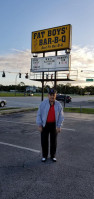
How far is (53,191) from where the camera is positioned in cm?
305

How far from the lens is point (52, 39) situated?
17297 mm

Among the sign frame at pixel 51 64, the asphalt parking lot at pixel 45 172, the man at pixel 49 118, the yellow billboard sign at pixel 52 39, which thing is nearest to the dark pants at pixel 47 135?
the man at pixel 49 118

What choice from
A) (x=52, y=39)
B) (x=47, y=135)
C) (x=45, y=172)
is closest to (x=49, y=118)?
(x=47, y=135)

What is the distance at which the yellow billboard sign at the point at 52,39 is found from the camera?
16487 mm

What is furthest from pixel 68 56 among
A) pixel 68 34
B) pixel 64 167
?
pixel 64 167

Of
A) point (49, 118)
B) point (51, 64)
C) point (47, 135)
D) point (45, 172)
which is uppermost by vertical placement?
point (51, 64)

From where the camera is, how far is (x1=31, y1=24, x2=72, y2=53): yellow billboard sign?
54.1ft

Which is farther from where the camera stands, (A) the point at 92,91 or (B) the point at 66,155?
(A) the point at 92,91

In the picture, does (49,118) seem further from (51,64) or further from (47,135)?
(51,64)

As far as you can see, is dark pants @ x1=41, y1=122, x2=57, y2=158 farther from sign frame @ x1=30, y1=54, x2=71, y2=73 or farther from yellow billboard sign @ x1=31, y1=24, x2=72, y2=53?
yellow billboard sign @ x1=31, y1=24, x2=72, y2=53

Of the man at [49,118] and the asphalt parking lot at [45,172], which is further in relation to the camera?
the man at [49,118]

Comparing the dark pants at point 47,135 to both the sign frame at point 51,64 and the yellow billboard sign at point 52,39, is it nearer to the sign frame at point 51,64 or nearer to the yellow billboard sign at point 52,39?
the sign frame at point 51,64

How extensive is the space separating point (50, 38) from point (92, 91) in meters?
140

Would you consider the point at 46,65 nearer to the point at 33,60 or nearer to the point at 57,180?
the point at 33,60
